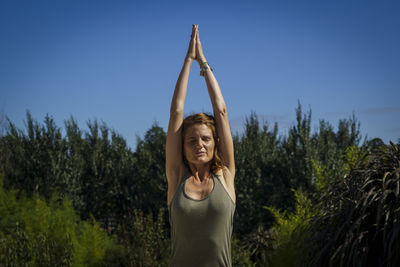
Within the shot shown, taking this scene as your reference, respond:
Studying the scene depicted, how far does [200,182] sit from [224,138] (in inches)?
9.9

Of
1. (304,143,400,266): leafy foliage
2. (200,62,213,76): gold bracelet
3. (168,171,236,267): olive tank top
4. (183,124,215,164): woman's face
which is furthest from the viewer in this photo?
(304,143,400,266): leafy foliage

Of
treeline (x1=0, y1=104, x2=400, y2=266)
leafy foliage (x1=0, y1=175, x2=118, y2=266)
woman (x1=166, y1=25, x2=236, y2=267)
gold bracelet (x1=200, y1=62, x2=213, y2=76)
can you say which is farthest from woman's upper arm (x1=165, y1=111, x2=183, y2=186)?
treeline (x1=0, y1=104, x2=400, y2=266)

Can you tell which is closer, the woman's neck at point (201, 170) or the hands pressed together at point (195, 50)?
the woman's neck at point (201, 170)

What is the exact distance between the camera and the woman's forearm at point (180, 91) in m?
2.05

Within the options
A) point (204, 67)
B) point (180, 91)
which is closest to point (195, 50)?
point (204, 67)

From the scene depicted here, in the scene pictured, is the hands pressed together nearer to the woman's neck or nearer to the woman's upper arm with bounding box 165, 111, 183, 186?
the woman's upper arm with bounding box 165, 111, 183, 186

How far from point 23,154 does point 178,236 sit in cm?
796

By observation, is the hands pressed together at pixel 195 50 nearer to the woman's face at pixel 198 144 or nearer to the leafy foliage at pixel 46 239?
the woman's face at pixel 198 144

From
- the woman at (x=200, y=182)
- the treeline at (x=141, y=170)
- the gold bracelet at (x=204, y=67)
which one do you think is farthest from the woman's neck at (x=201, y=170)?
the treeline at (x=141, y=170)

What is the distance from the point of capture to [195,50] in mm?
2262

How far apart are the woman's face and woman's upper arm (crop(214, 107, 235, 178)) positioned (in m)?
0.06

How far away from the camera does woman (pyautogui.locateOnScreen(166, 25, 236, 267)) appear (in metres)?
1.84

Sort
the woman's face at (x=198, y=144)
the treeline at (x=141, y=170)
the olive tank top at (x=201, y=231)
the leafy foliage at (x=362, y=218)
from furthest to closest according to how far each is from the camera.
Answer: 1. the treeline at (x=141, y=170)
2. the leafy foliage at (x=362, y=218)
3. the woman's face at (x=198, y=144)
4. the olive tank top at (x=201, y=231)

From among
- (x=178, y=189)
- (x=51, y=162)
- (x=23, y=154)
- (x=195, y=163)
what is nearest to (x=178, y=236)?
(x=178, y=189)
